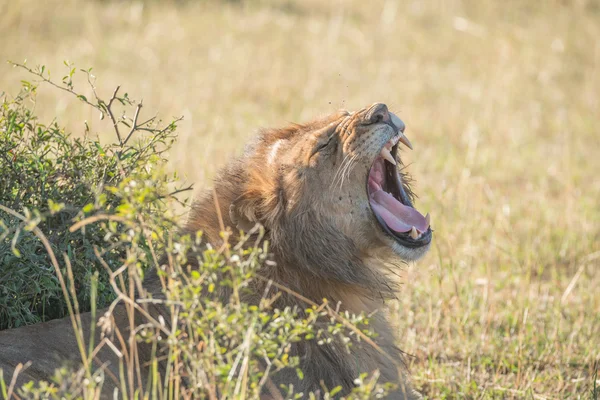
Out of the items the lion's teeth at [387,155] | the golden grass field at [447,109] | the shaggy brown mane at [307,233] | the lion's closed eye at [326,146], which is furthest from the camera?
the golden grass field at [447,109]

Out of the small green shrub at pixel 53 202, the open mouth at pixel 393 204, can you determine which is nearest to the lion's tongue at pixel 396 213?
the open mouth at pixel 393 204

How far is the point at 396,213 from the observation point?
12.5ft

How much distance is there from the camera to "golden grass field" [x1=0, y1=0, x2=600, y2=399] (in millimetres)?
4699

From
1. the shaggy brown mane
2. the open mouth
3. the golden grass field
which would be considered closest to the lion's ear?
the shaggy brown mane

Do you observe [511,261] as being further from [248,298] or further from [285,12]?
[285,12]

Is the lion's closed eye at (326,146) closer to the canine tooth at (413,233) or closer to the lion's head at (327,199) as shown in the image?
the lion's head at (327,199)

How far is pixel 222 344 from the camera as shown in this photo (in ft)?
10.1

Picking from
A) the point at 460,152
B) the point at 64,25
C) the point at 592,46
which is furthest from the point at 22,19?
the point at 592,46

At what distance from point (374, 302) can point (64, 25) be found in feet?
28.5

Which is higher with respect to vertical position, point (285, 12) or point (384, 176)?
point (285, 12)

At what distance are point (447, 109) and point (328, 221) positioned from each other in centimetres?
612

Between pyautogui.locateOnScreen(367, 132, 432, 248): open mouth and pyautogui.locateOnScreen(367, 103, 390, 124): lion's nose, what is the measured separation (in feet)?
0.30

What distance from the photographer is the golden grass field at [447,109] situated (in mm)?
4699

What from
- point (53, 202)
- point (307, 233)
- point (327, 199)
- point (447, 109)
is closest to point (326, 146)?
point (327, 199)
